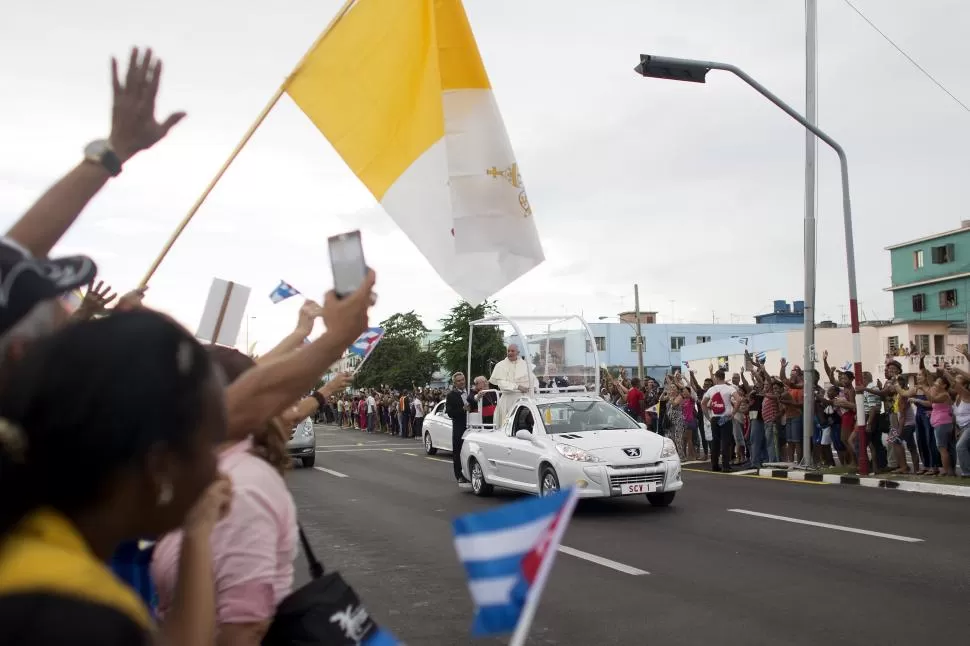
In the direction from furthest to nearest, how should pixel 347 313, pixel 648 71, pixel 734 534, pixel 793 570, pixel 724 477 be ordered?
pixel 724 477 < pixel 648 71 < pixel 734 534 < pixel 793 570 < pixel 347 313

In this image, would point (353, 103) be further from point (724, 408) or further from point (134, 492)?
point (724, 408)

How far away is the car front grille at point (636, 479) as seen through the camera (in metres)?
12.4

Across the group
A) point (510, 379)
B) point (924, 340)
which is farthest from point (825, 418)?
point (924, 340)

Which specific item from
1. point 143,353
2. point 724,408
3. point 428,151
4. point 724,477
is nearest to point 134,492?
point 143,353

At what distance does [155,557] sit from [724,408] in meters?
17.6

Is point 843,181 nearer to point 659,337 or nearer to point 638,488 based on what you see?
point 638,488

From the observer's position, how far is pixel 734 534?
1066 centimetres

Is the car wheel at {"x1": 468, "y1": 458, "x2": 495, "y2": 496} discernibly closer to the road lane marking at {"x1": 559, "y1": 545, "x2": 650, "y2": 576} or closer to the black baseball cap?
the road lane marking at {"x1": 559, "y1": 545, "x2": 650, "y2": 576}

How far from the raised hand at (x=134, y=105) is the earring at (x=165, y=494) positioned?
1.15m

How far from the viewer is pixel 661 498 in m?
13.2

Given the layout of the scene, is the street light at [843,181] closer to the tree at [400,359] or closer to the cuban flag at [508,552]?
the cuban flag at [508,552]

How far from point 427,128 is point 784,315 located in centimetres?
9702

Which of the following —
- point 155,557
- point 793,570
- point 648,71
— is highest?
point 648,71

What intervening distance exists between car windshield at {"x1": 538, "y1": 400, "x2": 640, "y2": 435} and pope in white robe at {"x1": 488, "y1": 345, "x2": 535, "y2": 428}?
301 cm
